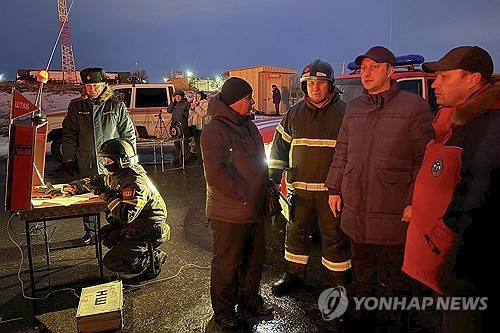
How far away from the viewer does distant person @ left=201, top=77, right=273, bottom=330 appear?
9.55ft

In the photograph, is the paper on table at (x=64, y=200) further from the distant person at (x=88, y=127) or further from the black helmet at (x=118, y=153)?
the distant person at (x=88, y=127)

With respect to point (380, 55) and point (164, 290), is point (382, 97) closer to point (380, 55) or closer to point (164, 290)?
point (380, 55)

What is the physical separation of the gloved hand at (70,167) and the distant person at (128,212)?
0.53 metres

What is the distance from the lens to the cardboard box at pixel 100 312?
3020 mm

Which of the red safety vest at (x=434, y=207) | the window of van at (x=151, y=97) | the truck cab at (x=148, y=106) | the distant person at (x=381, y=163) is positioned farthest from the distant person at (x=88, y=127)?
the window of van at (x=151, y=97)

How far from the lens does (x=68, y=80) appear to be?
36719mm

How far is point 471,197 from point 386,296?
1.80 meters

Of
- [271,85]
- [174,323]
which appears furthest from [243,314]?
[271,85]

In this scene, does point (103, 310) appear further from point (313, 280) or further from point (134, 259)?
point (313, 280)

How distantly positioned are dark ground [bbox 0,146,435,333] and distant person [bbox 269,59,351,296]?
1.42 feet

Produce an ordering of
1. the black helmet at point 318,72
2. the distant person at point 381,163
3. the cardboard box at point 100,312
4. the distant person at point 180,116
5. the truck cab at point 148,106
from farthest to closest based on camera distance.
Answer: the truck cab at point 148,106
the distant person at point 180,116
the black helmet at point 318,72
the cardboard box at point 100,312
the distant person at point 381,163

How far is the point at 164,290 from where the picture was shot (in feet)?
12.4

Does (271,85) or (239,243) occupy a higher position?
(271,85)

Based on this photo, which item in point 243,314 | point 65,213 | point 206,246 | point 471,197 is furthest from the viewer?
point 206,246
